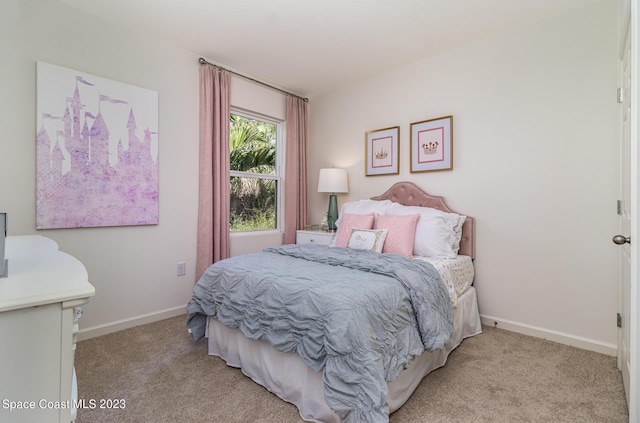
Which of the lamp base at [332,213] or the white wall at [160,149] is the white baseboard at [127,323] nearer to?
the white wall at [160,149]

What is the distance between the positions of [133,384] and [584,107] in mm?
3562

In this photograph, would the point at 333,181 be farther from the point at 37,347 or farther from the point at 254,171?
the point at 37,347

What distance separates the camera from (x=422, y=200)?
10.6ft

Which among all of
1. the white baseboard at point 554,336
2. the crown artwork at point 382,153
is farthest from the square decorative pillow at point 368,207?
the white baseboard at point 554,336

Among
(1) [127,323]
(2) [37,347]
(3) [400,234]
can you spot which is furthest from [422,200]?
(2) [37,347]

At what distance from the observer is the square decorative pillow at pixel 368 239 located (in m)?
2.69

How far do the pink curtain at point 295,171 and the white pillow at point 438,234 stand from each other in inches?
67.4

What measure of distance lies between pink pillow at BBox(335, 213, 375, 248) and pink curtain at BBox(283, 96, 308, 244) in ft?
3.72

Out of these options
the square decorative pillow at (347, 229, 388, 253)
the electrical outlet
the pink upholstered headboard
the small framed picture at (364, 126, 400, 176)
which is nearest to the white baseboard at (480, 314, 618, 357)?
the pink upholstered headboard

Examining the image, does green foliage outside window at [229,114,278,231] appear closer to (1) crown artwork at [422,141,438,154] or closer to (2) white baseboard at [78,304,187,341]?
(2) white baseboard at [78,304,187,341]

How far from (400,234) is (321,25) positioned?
184 centimetres

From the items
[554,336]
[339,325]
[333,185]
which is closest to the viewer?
[339,325]

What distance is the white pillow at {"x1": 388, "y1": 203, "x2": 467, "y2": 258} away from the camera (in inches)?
106

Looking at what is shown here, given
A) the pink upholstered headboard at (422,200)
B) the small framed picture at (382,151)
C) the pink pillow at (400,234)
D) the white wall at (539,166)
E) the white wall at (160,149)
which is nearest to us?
the white wall at (160,149)
